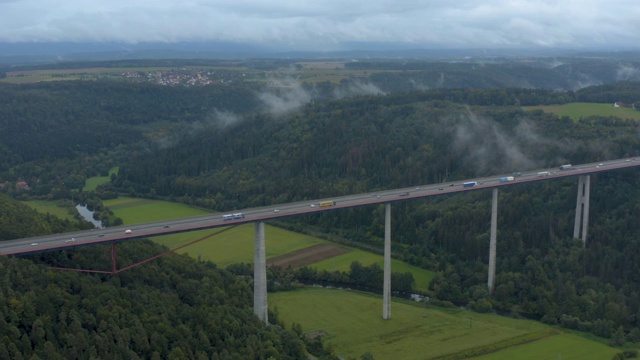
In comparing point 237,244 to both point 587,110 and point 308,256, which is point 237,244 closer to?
point 308,256

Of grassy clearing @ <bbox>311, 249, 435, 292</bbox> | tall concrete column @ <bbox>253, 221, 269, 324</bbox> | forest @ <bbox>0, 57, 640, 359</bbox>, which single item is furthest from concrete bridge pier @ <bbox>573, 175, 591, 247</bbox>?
tall concrete column @ <bbox>253, 221, 269, 324</bbox>

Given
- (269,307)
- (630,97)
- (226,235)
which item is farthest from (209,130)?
(269,307)

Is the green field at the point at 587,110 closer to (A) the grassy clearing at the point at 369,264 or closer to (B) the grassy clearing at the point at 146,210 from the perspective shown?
(A) the grassy clearing at the point at 369,264

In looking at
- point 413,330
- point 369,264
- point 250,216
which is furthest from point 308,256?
point 413,330

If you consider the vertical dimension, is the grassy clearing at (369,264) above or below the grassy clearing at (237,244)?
below

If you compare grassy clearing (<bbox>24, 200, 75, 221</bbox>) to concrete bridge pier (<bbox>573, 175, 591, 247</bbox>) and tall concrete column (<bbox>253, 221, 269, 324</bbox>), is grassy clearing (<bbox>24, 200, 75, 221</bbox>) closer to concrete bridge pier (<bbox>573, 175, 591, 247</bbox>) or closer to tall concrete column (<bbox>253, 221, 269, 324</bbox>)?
tall concrete column (<bbox>253, 221, 269, 324</bbox>)

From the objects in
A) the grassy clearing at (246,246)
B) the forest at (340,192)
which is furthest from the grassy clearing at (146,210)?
the forest at (340,192)
